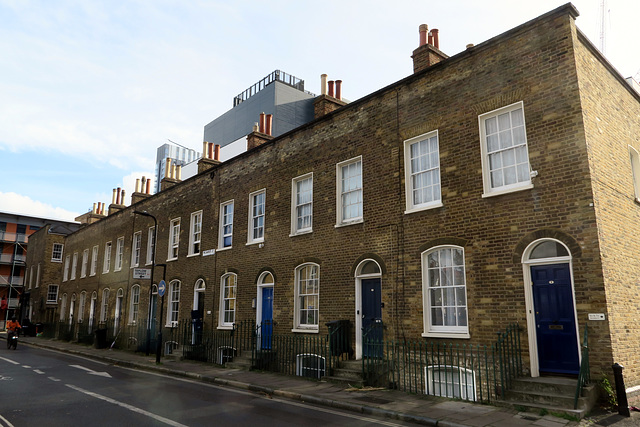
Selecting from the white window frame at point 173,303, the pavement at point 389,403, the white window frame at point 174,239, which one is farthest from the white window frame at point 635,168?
the white window frame at point 174,239

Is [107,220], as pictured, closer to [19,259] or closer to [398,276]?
[398,276]

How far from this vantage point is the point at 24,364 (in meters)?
16.7

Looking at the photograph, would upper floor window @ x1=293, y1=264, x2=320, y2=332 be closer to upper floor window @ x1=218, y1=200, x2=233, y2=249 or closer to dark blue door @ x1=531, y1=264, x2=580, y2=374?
upper floor window @ x1=218, y1=200, x2=233, y2=249

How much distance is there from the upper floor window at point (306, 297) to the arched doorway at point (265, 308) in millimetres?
1439

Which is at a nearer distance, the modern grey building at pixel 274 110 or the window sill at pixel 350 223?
the window sill at pixel 350 223

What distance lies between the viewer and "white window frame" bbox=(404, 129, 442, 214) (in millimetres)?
11938

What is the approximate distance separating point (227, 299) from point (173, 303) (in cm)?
504

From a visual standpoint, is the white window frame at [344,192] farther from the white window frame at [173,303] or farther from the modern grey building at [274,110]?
the modern grey building at [274,110]

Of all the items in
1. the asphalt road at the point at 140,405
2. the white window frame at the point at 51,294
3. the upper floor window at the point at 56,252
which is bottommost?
the asphalt road at the point at 140,405

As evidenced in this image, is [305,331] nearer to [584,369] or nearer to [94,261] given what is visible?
[584,369]

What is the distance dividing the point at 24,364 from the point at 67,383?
6060mm

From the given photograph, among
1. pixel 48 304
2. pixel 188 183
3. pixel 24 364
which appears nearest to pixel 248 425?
pixel 24 364

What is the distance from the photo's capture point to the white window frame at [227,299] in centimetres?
1823

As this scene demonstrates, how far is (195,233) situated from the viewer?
854 inches
